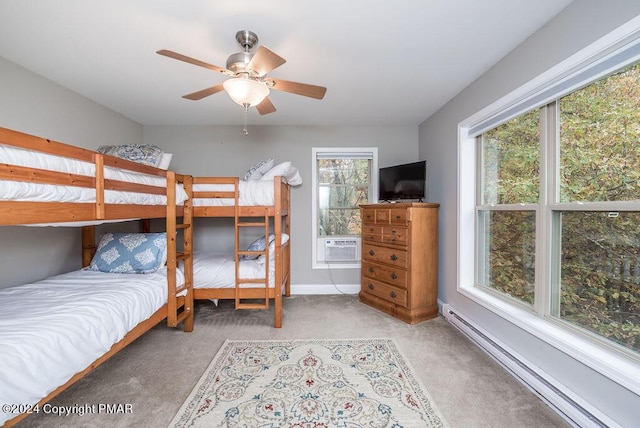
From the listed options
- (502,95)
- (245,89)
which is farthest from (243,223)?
(502,95)

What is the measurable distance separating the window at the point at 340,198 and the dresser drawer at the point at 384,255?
1.53ft

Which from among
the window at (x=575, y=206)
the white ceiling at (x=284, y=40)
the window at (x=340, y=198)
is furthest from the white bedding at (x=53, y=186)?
the window at (x=575, y=206)

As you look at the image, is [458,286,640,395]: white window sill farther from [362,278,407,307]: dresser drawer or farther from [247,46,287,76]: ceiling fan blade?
[247,46,287,76]: ceiling fan blade

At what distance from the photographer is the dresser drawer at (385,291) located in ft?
8.90

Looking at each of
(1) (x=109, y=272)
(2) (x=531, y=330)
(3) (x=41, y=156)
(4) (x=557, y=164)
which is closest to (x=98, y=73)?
(3) (x=41, y=156)

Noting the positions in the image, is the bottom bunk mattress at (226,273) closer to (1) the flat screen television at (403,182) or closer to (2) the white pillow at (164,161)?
(2) the white pillow at (164,161)

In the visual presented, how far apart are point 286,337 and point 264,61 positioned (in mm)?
2193

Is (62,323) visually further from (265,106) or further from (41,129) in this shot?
(41,129)

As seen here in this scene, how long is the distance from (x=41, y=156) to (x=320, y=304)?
274 centimetres

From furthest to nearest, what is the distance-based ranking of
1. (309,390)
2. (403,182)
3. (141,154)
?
1. (403,182)
2. (141,154)
3. (309,390)

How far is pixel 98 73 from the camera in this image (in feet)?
7.14

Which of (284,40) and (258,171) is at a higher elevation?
(284,40)

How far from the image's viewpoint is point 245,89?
1.51m

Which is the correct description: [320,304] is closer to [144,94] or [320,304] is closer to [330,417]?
[330,417]
